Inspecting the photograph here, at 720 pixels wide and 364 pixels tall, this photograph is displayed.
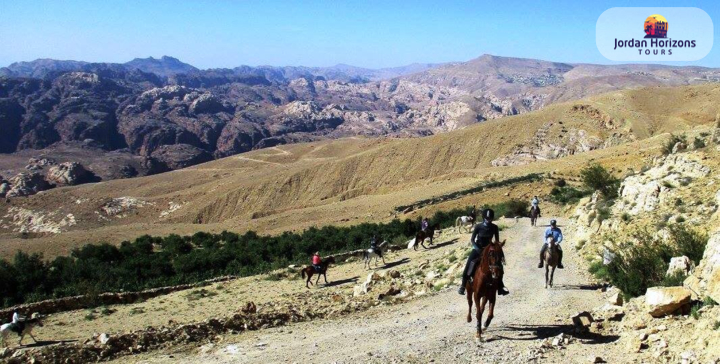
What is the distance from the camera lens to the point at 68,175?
103562 millimetres

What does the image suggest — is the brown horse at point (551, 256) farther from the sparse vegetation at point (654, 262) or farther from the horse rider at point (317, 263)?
the horse rider at point (317, 263)

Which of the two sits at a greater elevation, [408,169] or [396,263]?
[396,263]

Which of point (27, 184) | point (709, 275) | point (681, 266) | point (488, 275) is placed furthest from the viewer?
point (27, 184)

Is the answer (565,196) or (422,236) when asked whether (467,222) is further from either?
(565,196)

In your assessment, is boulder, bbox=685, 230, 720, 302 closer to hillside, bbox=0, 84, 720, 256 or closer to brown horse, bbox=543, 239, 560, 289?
brown horse, bbox=543, 239, 560, 289

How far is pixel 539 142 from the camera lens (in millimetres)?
70562

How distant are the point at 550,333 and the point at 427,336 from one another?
2358 mm

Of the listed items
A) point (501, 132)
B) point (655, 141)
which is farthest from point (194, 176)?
point (655, 141)

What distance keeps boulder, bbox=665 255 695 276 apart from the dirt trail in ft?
6.12

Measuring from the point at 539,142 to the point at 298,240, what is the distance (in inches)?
1875

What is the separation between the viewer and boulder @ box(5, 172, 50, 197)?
9129cm

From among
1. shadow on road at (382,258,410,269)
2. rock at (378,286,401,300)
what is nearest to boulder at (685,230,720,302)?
rock at (378,286,401,300)

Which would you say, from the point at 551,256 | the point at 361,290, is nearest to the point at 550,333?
the point at 551,256

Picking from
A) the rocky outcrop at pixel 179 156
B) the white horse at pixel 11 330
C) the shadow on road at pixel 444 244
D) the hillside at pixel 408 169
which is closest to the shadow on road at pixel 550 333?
the white horse at pixel 11 330
